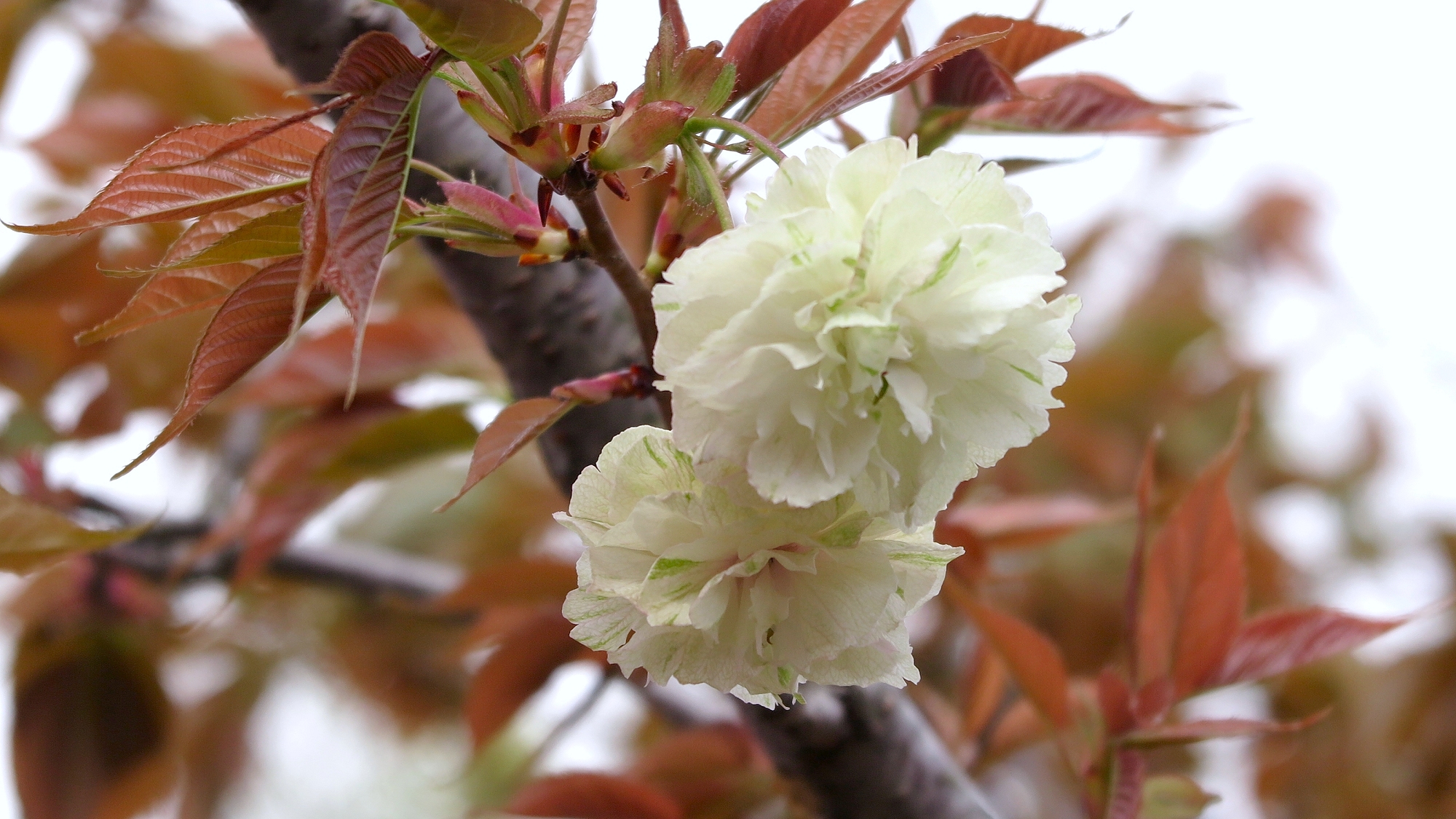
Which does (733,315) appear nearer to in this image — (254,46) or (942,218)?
(942,218)

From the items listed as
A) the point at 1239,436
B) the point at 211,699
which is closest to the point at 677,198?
the point at 1239,436

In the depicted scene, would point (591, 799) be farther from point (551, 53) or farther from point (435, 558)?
point (435, 558)

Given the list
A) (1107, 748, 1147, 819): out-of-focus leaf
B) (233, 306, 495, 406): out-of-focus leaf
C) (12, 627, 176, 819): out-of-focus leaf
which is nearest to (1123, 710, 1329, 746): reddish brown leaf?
(1107, 748, 1147, 819): out-of-focus leaf

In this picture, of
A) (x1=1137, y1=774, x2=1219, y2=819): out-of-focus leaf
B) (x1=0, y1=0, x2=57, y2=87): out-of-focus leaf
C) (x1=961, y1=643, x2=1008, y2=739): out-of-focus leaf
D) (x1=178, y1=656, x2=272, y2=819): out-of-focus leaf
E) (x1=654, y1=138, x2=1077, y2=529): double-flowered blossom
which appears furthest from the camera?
(x1=178, y1=656, x2=272, y2=819): out-of-focus leaf

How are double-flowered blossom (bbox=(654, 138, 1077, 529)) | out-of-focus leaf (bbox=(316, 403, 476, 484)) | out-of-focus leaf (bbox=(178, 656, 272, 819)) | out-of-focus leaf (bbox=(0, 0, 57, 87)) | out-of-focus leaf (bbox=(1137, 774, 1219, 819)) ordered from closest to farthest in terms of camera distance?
double-flowered blossom (bbox=(654, 138, 1077, 529))
out-of-focus leaf (bbox=(1137, 774, 1219, 819))
out-of-focus leaf (bbox=(316, 403, 476, 484))
out-of-focus leaf (bbox=(0, 0, 57, 87))
out-of-focus leaf (bbox=(178, 656, 272, 819))

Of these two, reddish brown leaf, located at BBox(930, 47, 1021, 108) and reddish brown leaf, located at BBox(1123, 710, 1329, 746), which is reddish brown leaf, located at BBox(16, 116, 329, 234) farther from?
reddish brown leaf, located at BBox(1123, 710, 1329, 746)

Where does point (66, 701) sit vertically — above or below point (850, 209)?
below

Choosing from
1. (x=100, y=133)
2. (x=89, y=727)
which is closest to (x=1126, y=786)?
(x=89, y=727)
